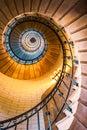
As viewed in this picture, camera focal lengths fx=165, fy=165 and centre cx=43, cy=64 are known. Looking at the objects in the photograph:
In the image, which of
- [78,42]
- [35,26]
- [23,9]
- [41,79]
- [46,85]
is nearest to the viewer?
[78,42]

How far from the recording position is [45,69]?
9039 mm

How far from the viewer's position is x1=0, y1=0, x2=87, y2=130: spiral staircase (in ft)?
10.6

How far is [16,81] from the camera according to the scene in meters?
8.00

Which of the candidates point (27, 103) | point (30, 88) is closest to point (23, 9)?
point (27, 103)

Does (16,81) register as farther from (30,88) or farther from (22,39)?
(22,39)

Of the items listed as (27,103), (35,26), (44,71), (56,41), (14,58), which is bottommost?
(27,103)

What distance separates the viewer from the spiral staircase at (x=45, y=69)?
3.22 meters

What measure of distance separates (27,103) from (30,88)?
1.11 m

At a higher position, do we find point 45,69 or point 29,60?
point 29,60

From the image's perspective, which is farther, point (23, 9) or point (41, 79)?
point (41, 79)

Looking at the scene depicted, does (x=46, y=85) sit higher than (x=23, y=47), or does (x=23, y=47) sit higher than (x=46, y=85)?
(x=23, y=47)

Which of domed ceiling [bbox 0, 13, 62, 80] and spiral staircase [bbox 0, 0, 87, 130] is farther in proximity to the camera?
domed ceiling [bbox 0, 13, 62, 80]

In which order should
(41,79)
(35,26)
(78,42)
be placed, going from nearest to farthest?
1. (78,42)
2. (41,79)
3. (35,26)

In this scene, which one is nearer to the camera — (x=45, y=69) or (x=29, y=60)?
(x=45, y=69)
